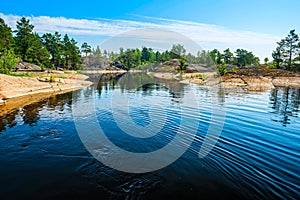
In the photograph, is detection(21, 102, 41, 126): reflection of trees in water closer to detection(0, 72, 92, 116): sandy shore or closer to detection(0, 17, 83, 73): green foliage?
detection(0, 72, 92, 116): sandy shore

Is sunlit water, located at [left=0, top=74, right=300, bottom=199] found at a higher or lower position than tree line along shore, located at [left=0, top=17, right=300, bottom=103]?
lower

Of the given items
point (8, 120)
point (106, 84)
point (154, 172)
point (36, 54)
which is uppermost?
point (36, 54)

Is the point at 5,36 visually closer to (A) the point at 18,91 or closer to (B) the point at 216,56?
(A) the point at 18,91

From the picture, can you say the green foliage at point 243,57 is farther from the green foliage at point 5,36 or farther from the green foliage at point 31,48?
the green foliage at point 5,36

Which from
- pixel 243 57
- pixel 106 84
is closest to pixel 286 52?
pixel 243 57

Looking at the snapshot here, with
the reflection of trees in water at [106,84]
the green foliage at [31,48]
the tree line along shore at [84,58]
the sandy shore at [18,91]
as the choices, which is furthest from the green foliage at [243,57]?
the sandy shore at [18,91]

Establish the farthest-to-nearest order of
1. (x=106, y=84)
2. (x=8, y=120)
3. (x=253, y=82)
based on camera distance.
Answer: (x=253, y=82), (x=106, y=84), (x=8, y=120)

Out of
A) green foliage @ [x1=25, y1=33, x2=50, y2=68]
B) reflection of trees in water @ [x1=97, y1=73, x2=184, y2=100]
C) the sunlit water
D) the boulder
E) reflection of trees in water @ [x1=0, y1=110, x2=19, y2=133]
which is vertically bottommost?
the sunlit water

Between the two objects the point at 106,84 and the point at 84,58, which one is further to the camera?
the point at 84,58

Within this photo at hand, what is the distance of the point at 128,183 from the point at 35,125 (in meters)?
9.87

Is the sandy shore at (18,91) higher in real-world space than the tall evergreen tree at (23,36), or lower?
lower

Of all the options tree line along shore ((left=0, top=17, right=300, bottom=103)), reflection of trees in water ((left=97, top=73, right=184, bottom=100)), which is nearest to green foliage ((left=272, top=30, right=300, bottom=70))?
tree line along shore ((left=0, top=17, right=300, bottom=103))

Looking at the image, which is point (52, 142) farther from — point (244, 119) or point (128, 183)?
point (244, 119)

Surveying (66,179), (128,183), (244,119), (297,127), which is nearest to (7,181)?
(66,179)
